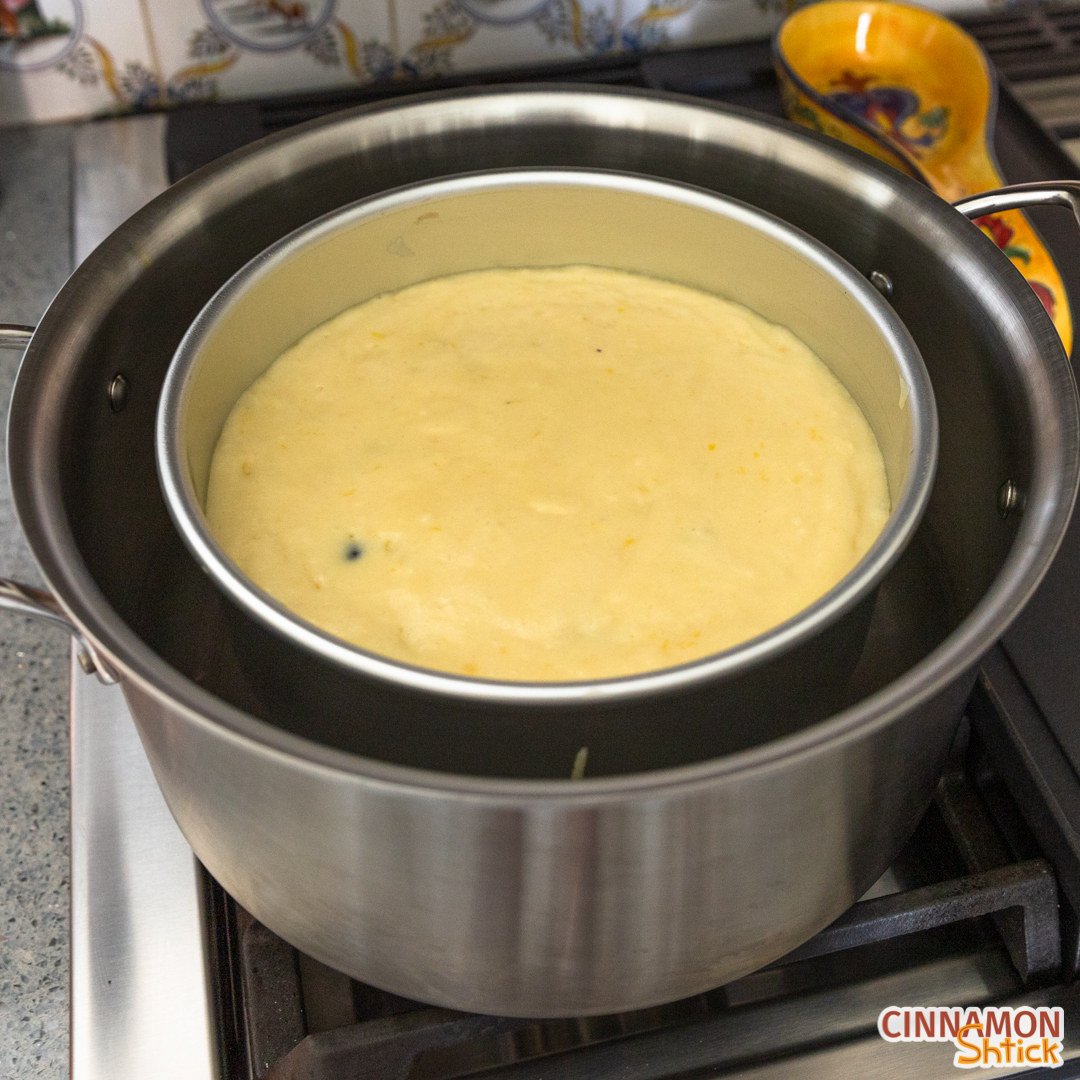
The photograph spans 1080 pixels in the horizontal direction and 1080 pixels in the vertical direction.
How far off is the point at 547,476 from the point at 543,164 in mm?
365

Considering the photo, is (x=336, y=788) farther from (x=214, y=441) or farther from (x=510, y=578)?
(x=214, y=441)

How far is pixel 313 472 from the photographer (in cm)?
97

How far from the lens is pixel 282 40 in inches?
55.7

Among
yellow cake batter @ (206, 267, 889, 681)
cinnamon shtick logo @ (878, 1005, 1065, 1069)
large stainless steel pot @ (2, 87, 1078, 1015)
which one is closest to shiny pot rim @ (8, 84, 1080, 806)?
A: large stainless steel pot @ (2, 87, 1078, 1015)

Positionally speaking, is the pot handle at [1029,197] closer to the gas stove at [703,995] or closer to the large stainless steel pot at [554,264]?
the large stainless steel pot at [554,264]

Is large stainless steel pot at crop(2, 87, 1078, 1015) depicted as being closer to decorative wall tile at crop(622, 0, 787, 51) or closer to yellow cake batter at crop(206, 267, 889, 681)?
yellow cake batter at crop(206, 267, 889, 681)

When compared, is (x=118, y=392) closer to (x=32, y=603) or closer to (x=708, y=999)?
(x=32, y=603)

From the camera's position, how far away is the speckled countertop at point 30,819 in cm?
84

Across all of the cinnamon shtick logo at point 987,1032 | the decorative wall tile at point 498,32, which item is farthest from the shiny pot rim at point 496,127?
the decorative wall tile at point 498,32

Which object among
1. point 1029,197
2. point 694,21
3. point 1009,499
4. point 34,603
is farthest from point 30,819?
point 694,21

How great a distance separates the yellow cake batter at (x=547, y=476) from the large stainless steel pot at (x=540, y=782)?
110 millimetres

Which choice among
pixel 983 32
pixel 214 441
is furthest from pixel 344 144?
pixel 983 32

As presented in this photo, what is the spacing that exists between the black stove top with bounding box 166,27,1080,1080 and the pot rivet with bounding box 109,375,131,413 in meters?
0.40

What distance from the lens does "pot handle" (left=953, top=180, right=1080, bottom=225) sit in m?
0.85
